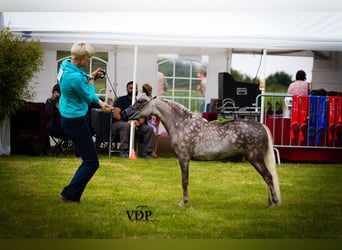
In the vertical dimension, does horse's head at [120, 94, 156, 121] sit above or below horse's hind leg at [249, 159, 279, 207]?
above

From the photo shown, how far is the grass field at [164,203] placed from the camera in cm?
407

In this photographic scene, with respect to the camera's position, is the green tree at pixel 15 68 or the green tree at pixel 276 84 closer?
the green tree at pixel 15 68

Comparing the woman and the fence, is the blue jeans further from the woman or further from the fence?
the fence

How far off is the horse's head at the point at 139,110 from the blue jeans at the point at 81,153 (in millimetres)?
291

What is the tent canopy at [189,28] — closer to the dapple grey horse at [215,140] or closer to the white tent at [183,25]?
the white tent at [183,25]

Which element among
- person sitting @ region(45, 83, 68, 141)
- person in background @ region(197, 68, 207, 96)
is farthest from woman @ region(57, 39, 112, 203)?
person in background @ region(197, 68, 207, 96)

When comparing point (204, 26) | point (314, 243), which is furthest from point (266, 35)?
point (314, 243)

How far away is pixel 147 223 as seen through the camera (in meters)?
4.14

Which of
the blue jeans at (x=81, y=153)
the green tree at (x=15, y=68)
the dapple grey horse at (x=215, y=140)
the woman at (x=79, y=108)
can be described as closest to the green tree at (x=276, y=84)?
the dapple grey horse at (x=215, y=140)

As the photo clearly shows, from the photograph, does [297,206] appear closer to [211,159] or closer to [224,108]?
[211,159]

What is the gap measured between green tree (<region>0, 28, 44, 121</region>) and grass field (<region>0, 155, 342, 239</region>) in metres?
0.41

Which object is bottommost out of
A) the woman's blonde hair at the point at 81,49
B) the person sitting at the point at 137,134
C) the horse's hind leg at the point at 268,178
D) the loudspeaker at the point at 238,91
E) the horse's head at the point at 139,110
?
the horse's hind leg at the point at 268,178

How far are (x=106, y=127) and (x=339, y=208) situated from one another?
179cm

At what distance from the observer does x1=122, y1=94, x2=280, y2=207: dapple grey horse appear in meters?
4.32
